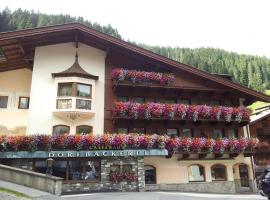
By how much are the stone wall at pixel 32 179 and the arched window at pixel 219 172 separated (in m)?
13.4

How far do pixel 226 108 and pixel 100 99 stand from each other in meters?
10.2

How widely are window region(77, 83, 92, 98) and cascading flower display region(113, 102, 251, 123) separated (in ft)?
7.75

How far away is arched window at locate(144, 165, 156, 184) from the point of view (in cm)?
2209

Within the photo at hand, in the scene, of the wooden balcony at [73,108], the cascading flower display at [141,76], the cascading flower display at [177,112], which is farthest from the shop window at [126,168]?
the cascading flower display at [141,76]

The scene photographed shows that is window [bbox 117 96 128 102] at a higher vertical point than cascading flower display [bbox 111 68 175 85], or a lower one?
lower

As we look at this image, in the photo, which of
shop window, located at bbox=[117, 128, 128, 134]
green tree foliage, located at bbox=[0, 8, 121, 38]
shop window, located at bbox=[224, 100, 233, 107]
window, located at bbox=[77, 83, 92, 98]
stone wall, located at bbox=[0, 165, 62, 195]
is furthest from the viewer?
green tree foliage, located at bbox=[0, 8, 121, 38]


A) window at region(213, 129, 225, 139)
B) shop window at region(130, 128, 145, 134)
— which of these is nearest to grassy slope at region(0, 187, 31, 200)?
shop window at region(130, 128, 145, 134)

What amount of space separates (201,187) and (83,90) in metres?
11.5

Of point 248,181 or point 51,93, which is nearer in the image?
point 51,93

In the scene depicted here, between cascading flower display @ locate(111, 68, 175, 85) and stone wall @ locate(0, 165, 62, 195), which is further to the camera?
cascading flower display @ locate(111, 68, 175, 85)

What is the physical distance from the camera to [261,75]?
87.9 metres

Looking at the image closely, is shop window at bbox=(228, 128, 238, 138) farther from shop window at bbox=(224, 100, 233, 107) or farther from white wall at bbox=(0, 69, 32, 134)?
white wall at bbox=(0, 69, 32, 134)

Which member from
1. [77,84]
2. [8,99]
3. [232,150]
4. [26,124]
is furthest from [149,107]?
[8,99]

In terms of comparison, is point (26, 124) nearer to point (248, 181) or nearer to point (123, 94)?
point (123, 94)
